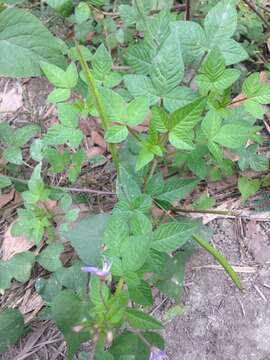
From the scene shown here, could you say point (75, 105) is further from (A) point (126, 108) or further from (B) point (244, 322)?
(B) point (244, 322)

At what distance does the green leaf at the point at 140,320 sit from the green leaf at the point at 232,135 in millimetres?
483

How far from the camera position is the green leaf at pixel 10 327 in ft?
4.50

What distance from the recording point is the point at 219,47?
1.38 metres

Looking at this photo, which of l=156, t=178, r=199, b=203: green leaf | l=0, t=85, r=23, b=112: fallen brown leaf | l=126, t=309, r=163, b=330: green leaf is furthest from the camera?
l=0, t=85, r=23, b=112: fallen brown leaf

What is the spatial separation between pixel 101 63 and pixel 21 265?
2.03 ft

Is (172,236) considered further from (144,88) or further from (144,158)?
(144,88)

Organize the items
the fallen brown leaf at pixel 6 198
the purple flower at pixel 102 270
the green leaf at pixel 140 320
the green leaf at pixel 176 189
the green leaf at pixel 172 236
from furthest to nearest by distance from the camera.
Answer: the fallen brown leaf at pixel 6 198, the green leaf at pixel 176 189, the green leaf at pixel 172 236, the green leaf at pixel 140 320, the purple flower at pixel 102 270

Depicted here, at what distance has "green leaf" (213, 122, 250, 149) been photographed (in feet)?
4.25

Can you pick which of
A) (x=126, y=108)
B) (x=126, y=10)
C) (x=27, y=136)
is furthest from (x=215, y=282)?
(x=126, y=10)

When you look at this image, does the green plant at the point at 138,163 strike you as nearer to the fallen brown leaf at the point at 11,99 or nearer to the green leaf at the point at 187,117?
the green leaf at the point at 187,117

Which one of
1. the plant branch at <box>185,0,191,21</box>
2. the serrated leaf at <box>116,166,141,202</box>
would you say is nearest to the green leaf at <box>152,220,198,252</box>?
the serrated leaf at <box>116,166,141,202</box>

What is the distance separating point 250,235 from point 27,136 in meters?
0.76

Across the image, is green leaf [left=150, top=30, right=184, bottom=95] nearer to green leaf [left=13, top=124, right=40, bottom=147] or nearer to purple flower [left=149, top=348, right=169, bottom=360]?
green leaf [left=13, top=124, right=40, bottom=147]

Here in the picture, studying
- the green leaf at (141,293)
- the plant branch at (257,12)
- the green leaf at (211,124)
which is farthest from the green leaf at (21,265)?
the plant branch at (257,12)
